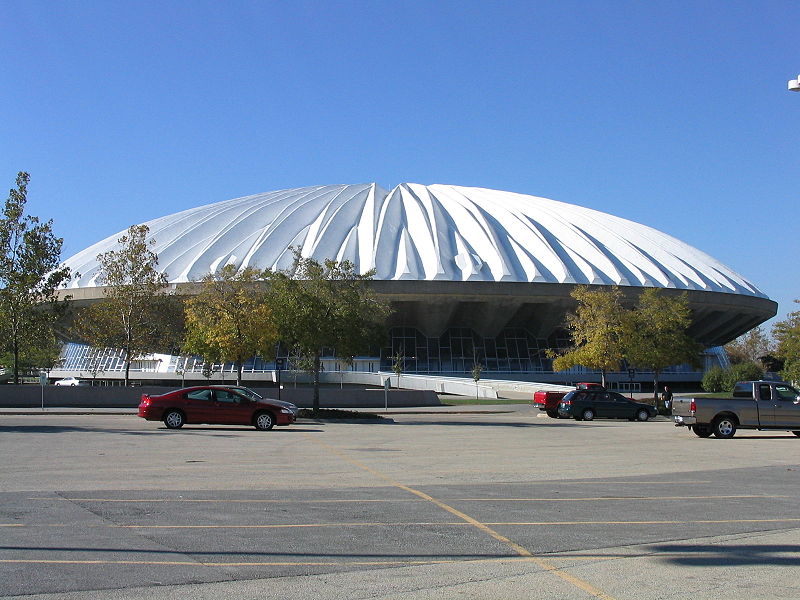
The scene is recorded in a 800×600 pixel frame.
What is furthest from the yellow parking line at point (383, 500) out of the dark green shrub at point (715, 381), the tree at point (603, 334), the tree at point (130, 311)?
the dark green shrub at point (715, 381)

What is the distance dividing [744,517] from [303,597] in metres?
6.27

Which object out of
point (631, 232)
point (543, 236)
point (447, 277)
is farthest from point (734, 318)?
point (447, 277)

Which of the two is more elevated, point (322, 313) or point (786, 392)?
point (322, 313)

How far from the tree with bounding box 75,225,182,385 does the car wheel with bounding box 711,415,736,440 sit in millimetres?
26169

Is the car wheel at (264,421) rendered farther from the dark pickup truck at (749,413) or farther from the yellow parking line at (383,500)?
the yellow parking line at (383,500)

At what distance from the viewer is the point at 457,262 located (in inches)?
2344

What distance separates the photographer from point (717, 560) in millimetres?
8102

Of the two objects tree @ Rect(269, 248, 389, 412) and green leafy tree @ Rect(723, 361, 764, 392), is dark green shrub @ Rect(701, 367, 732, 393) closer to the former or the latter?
green leafy tree @ Rect(723, 361, 764, 392)

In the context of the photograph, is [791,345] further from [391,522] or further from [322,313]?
[391,522]

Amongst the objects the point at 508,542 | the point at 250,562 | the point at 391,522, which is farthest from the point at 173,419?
the point at 250,562

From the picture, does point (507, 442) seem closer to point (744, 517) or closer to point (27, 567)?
point (744, 517)

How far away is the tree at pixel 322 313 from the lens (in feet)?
105

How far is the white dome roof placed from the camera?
58.6 m

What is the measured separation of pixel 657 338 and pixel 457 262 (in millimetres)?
19517
